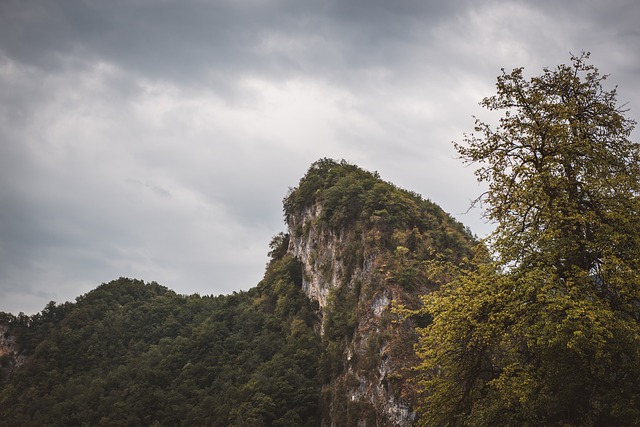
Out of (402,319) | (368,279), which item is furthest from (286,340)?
(402,319)

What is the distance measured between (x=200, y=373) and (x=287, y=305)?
51.5 feet

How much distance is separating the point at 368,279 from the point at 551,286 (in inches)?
1626

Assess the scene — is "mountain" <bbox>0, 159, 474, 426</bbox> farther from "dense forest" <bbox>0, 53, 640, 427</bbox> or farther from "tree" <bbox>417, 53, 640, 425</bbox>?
"tree" <bbox>417, 53, 640, 425</bbox>

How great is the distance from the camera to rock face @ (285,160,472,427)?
41.6 metres

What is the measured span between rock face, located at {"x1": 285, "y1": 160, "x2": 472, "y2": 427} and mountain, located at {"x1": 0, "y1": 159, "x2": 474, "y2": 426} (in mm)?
162

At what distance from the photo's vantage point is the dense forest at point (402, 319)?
9.88 m

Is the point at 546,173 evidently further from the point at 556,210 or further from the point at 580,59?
the point at 580,59

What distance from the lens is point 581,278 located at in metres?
10.1

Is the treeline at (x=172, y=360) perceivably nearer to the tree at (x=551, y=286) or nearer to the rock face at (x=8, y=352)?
the rock face at (x=8, y=352)

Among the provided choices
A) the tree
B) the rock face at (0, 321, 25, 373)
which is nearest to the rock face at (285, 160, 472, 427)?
the tree

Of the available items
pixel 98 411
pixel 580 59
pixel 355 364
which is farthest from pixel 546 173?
pixel 98 411

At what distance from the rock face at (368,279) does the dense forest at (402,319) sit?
24 cm

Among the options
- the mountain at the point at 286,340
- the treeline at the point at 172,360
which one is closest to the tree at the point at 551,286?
the mountain at the point at 286,340

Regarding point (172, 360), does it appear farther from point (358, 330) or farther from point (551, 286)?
point (551, 286)
